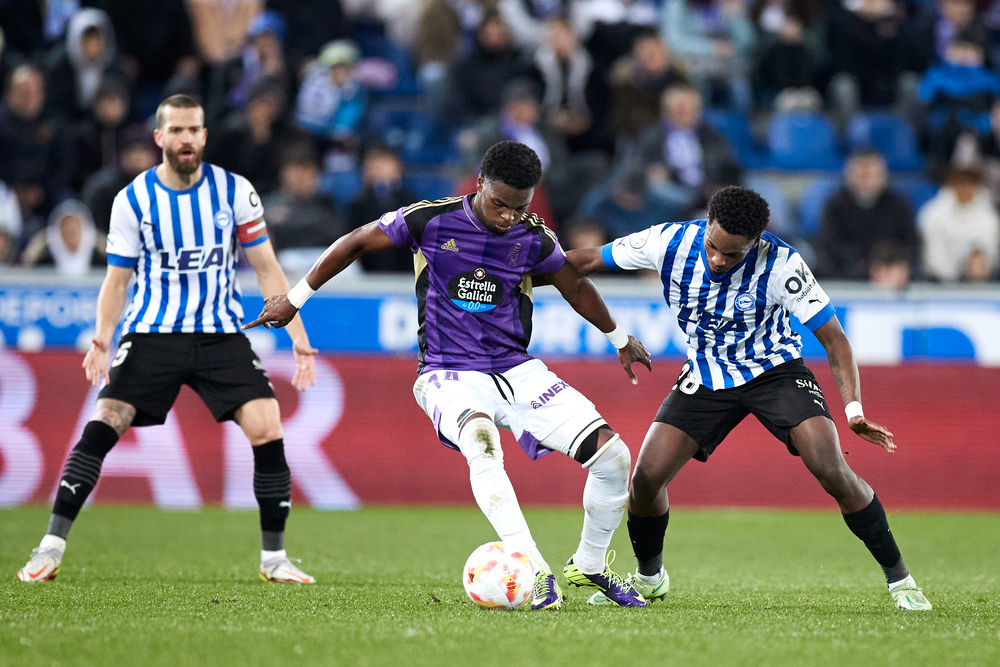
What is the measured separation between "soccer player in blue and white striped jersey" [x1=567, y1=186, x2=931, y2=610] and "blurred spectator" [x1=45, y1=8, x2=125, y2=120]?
975cm

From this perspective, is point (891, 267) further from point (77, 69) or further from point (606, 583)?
point (77, 69)

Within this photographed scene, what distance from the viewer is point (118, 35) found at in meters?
14.6

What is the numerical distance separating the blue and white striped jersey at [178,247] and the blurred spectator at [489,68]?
8.10 metres

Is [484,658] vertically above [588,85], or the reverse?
[588,85]

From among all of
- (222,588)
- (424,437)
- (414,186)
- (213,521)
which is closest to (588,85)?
(414,186)

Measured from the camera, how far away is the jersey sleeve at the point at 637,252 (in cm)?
563

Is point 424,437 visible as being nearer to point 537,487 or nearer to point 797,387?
point 537,487

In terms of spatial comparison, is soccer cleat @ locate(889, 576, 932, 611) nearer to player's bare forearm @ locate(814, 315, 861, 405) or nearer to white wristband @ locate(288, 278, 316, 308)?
player's bare forearm @ locate(814, 315, 861, 405)

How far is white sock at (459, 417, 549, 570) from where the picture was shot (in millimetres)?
5090

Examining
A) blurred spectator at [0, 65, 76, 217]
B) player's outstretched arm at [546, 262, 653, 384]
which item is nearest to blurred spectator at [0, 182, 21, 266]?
blurred spectator at [0, 65, 76, 217]

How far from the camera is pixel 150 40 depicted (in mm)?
14547

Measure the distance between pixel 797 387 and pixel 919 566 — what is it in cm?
242

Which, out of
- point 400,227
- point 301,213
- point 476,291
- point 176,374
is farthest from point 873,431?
point 301,213

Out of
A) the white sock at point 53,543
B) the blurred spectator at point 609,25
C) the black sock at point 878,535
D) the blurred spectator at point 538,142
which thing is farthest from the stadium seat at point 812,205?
the white sock at point 53,543
